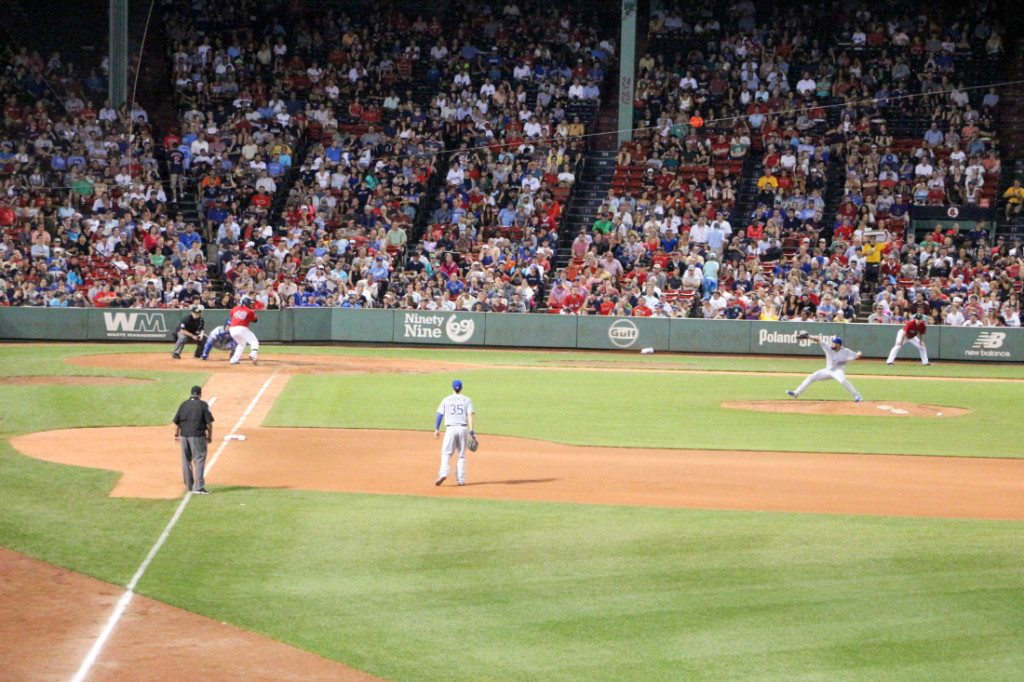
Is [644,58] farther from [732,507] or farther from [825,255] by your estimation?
[732,507]

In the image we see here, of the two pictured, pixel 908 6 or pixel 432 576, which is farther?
pixel 908 6

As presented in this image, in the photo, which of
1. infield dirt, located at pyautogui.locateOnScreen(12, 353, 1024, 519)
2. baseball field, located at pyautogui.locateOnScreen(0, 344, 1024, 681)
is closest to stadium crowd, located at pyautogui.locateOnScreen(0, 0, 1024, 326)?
baseball field, located at pyautogui.locateOnScreen(0, 344, 1024, 681)

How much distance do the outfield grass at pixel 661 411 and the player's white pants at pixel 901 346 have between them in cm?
344

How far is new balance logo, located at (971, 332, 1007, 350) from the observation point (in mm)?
36406

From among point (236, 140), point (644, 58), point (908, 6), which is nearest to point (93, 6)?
point (236, 140)

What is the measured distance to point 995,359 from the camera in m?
36.8

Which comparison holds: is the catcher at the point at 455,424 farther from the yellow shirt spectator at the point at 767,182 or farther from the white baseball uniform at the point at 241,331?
the yellow shirt spectator at the point at 767,182

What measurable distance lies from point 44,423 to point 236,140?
22.3 meters

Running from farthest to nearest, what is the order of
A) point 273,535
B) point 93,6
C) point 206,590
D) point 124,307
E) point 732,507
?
point 93,6
point 124,307
point 732,507
point 273,535
point 206,590

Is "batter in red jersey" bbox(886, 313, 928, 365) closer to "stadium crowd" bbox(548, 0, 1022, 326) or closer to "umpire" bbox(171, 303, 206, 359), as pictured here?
"stadium crowd" bbox(548, 0, 1022, 326)

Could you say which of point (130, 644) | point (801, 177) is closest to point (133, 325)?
point (801, 177)

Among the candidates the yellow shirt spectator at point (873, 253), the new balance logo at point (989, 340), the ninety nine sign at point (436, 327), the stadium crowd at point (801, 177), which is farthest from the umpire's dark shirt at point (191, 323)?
the new balance logo at point (989, 340)

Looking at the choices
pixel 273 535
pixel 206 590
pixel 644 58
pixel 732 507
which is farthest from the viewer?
pixel 644 58

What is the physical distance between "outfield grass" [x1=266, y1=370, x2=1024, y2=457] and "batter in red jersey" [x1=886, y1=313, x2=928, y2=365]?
3.38m
